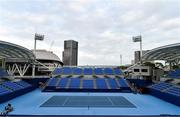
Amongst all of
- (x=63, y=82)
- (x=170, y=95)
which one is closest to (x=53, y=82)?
(x=63, y=82)

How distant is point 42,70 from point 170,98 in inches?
2758

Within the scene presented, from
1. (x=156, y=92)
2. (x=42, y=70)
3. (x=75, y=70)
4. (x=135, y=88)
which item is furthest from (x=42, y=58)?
(x=156, y=92)

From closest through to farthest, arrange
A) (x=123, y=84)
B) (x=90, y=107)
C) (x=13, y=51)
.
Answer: (x=90, y=107), (x=13, y=51), (x=123, y=84)

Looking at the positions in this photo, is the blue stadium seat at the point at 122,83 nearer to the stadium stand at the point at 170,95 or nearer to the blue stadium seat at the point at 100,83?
the blue stadium seat at the point at 100,83

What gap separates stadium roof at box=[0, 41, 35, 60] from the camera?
30.3 m

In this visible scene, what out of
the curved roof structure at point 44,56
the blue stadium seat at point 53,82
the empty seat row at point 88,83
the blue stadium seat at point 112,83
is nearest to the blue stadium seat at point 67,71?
the empty seat row at point 88,83

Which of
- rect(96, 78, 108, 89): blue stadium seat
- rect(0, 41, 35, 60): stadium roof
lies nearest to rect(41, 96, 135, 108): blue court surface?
rect(96, 78, 108, 89): blue stadium seat

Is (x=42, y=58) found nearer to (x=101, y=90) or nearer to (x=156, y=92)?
(x=101, y=90)

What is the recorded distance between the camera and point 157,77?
171 ft

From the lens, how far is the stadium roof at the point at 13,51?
3030cm

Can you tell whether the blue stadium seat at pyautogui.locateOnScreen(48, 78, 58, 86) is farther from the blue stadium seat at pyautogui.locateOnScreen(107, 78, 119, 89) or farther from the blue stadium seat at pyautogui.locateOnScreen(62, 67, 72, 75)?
the blue stadium seat at pyautogui.locateOnScreen(107, 78, 119, 89)

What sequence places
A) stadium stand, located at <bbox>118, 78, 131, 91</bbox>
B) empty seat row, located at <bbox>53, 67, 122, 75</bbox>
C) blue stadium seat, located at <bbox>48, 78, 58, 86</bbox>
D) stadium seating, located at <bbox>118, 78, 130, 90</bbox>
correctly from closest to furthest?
stadium stand, located at <bbox>118, 78, 131, 91</bbox>, stadium seating, located at <bbox>118, 78, 130, 90</bbox>, blue stadium seat, located at <bbox>48, 78, 58, 86</bbox>, empty seat row, located at <bbox>53, 67, 122, 75</bbox>

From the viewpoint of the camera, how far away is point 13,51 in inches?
1442

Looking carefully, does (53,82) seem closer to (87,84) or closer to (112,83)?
(87,84)
